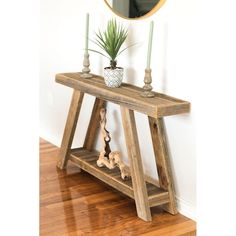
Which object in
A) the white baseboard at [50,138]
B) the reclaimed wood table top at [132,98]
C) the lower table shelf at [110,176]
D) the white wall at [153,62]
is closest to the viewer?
the reclaimed wood table top at [132,98]

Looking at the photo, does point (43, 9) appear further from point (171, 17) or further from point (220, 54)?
point (220, 54)

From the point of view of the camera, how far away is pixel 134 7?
9.55ft

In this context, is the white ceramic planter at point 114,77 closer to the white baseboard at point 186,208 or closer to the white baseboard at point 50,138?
the white baseboard at point 186,208

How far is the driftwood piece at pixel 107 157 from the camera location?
2932 millimetres

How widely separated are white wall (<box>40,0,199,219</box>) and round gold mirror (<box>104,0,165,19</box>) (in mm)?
40

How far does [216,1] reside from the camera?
127cm

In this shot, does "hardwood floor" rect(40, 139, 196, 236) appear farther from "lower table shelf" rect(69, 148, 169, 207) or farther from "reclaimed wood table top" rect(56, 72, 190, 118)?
"reclaimed wood table top" rect(56, 72, 190, 118)

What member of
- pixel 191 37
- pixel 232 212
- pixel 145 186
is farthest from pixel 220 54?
pixel 145 186

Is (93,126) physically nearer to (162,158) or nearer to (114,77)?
(114,77)

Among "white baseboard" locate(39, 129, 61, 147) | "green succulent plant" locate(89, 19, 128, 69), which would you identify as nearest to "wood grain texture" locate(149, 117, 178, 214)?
"green succulent plant" locate(89, 19, 128, 69)

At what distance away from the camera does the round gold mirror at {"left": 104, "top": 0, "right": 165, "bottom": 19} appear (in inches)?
108

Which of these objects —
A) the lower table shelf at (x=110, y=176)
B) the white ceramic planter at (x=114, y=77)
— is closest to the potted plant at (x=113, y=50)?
the white ceramic planter at (x=114, y=77)

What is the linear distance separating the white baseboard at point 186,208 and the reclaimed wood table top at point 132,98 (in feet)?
1.89

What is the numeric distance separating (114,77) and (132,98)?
13.1 inches
